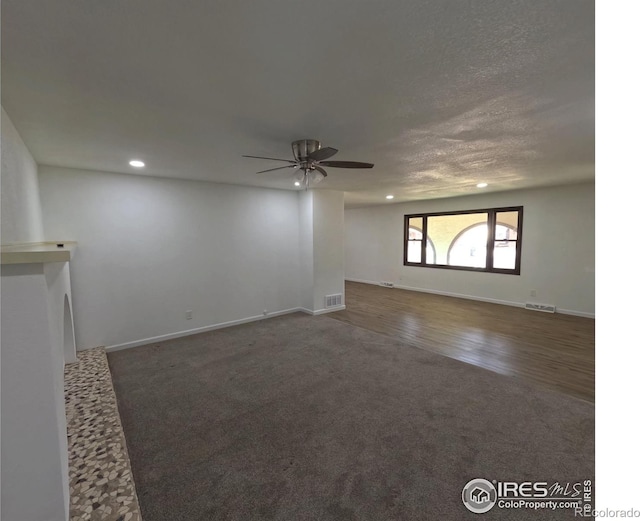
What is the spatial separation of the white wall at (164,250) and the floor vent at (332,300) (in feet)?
2.64

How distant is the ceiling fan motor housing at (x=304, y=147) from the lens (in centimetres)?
271

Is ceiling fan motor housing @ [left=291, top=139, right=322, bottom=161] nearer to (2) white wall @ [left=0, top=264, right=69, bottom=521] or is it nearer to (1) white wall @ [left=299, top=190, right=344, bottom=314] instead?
(2) white wall @ [left=0, top=264, right=69, bottom=521]

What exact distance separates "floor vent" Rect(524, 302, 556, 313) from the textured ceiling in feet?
11.5

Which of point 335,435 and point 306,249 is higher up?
point 306,249

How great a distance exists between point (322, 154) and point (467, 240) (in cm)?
556

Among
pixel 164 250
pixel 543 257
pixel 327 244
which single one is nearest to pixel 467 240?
pixel 543 257

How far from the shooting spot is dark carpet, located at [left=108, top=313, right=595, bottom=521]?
172 centimetres

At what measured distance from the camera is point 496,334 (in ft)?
14.5

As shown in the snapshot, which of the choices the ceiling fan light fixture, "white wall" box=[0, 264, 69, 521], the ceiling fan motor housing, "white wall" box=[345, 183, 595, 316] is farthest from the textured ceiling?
"white wall" box=[345, 183, 595, 316]

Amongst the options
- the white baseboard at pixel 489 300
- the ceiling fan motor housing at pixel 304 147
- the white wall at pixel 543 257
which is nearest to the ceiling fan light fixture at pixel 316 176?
the ceiling fan motor housing at pixel 304 147

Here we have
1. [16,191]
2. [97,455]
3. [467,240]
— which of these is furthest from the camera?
[467,240]

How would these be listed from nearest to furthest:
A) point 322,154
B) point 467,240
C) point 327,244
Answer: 1. point 322,154
2. point 327,244
3. point 467,240

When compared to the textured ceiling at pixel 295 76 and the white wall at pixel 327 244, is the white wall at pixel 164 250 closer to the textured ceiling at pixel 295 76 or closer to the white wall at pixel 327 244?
the white wall at pixel 327 244

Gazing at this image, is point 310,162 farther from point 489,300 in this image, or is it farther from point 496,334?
point 489,300
